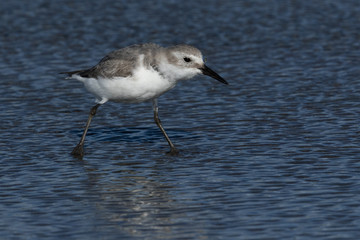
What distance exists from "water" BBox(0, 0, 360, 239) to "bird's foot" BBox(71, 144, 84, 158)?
0.11 metres

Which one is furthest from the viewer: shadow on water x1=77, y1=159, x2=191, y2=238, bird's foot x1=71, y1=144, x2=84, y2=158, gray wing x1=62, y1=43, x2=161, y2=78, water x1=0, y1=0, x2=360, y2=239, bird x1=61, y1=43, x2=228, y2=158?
bird's foot x1=71, y1=144, x2=84, y2=158

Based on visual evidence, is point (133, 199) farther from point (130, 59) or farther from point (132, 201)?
point (130, 59)

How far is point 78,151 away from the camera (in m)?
13.6

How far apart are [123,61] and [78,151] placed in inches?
66.6

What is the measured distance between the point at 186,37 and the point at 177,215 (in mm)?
14206

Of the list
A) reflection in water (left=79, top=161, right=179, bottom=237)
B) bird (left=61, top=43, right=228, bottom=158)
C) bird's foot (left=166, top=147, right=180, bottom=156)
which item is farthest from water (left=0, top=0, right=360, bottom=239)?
bird (left=61, top=43, right=228, bottom=158)

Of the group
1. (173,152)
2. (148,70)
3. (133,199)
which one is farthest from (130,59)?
(133,199)

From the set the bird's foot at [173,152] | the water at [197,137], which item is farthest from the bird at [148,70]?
the water at [197,137]

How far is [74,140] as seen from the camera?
1462cm

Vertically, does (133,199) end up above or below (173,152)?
above

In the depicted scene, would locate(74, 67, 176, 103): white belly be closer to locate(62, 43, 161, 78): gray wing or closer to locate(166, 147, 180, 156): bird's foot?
locate(62, 43, 161, 78): gray wing

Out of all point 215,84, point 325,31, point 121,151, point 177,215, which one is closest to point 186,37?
point 325,31

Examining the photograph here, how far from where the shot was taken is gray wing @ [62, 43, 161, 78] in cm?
1295

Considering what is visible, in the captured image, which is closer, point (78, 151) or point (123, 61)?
point (123, 61)
